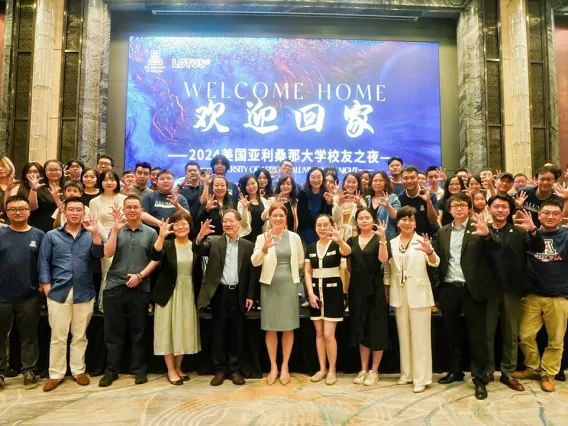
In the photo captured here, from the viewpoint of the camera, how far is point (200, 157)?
22.3 feet

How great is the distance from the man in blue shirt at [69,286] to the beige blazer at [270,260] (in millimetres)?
1291

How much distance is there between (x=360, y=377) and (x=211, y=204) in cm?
202

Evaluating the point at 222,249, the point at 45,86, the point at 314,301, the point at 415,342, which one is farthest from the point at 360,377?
the point at 45,86

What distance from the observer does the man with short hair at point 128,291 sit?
3.55m

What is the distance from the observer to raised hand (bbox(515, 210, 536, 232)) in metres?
3.40

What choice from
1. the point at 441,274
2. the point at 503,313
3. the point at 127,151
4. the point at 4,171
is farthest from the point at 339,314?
the point at 127,151

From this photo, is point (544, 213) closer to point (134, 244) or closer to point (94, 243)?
point (134, 244)

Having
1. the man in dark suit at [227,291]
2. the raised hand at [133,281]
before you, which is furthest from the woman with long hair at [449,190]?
the raised hand at [133,281]

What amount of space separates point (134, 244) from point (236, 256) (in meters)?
0.85

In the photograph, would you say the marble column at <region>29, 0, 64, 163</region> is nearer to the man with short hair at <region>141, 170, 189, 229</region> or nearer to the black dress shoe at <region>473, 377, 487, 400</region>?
the man with short hair at <region>141, 170, 189, 229</region>

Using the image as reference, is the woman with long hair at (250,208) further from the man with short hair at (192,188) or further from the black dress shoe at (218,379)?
the black dress shoe at (218,379)

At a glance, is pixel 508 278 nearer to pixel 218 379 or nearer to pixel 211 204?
pixel 218 379

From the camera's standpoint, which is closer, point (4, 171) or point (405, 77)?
point (4, 171)

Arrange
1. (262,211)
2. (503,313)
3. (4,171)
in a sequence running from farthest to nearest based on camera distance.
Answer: (262,211) → (4,171) → (503,313)
